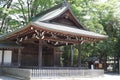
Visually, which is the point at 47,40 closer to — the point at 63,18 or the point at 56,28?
the point at 56,28

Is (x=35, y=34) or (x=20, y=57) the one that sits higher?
(x=35, y=34)

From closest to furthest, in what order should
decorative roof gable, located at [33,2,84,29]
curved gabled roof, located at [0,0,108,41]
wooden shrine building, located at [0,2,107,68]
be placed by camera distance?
curved gabled roof, located at [0,0,108,41]
wooden shrine building, located at [0,2,107,68]
decorative roof gable, located at [33,2,84,29]

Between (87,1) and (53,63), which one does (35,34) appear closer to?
(53,63)

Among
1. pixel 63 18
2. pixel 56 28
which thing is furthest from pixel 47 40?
pixel 63 18

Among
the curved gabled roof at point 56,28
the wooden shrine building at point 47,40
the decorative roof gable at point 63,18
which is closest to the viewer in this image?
the curved gabled roof at point 56,28

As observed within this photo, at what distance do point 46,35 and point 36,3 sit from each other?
14.7 m

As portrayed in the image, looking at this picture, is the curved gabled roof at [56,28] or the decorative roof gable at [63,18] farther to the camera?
the decorative roof gable at [63,18]

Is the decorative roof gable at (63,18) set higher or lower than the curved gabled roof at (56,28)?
higher

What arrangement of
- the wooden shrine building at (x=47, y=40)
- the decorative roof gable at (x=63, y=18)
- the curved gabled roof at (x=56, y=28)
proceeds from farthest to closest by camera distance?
1. the decorative roof gable at (x=63, y=18)
2. the wooden shrine building at (x=47, y=40)
3. the curved gabled roof at (x=56, y=28)

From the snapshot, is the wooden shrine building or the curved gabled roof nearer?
the curved gabled roof

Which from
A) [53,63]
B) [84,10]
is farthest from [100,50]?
[53,63]

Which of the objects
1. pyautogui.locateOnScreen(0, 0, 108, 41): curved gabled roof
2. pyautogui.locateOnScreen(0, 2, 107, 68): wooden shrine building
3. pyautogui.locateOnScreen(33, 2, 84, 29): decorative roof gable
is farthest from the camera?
pyautogui.locateOnScreen(33, 2, 84, 29): decorative roof gable

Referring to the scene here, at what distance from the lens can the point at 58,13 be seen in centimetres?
1866

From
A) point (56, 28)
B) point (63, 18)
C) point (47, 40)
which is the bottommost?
point (47, 40)
